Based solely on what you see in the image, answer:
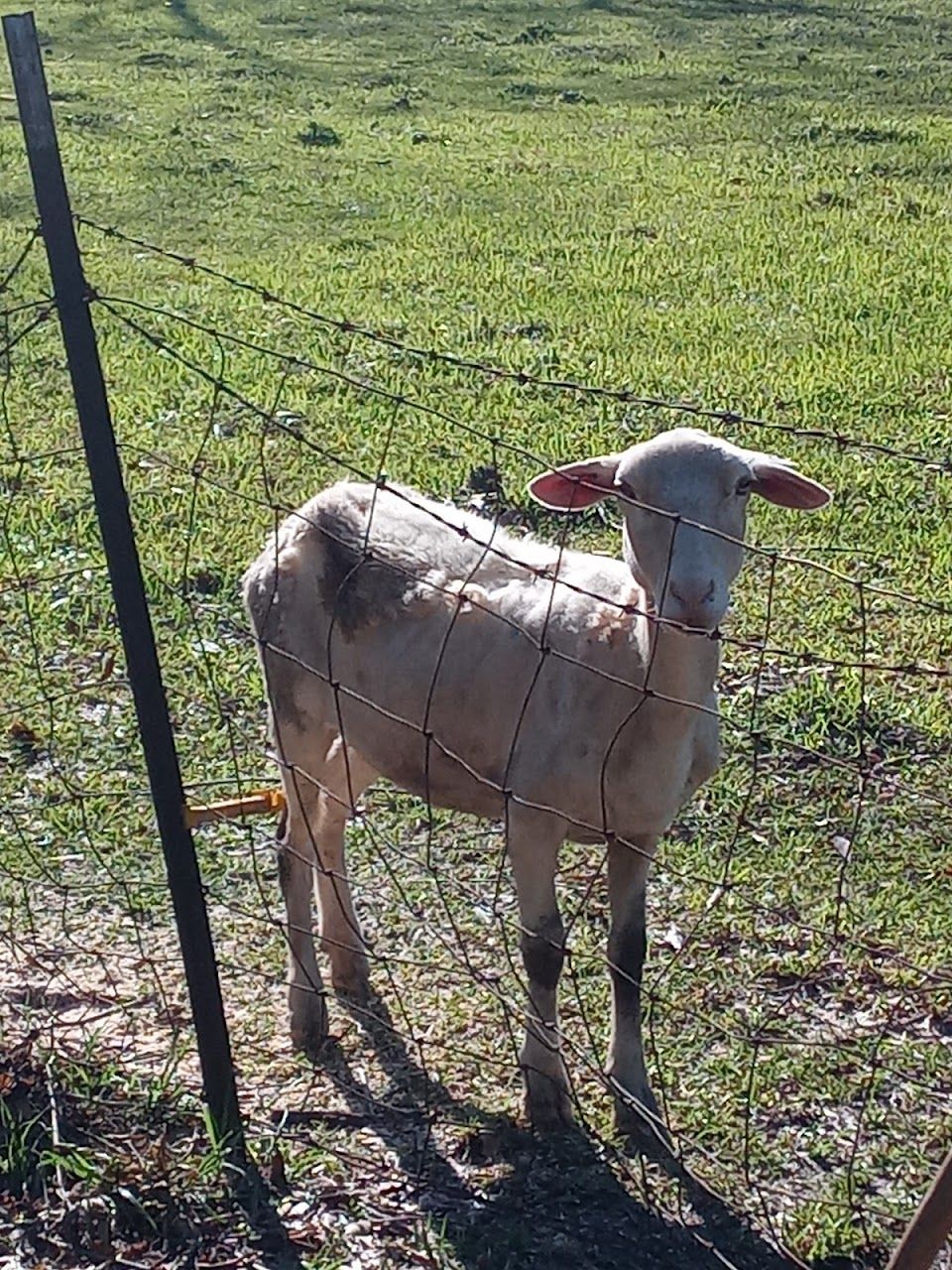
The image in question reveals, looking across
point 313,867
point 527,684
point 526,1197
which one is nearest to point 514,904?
point 313,867

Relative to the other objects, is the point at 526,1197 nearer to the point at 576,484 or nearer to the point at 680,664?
the point at 680,664

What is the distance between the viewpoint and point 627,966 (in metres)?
4.45

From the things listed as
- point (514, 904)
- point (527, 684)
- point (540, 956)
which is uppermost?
point (527, 684)

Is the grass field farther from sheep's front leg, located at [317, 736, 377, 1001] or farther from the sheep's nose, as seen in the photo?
the sheep's nose

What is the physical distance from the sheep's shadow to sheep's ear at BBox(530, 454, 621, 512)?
1.53 m

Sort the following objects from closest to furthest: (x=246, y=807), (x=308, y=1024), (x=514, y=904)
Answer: (x=308, y=1024), (x=246, y=807), (x=514, y=904)

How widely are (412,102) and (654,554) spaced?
15130 millimetres

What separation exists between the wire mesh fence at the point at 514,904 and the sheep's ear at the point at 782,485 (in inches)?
6.2

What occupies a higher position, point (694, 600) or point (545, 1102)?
point (694, 600)

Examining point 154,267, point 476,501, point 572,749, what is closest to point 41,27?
point 154,267

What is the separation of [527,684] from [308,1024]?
1.10m

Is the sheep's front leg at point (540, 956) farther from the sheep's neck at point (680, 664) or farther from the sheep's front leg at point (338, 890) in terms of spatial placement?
the sheep's front leg at point (338, 890)

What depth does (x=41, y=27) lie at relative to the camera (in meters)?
21.1

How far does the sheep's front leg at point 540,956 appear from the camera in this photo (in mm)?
4320
